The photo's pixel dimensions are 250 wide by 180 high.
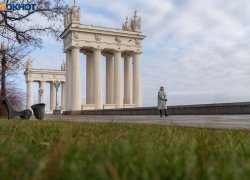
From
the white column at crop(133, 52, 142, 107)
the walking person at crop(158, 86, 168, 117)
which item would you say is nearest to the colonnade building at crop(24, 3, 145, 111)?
the white column at crop(133, 52, 142, 107)

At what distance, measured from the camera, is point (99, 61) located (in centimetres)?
4403

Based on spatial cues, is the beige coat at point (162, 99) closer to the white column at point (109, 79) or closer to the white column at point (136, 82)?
the white column at point (136, 82)

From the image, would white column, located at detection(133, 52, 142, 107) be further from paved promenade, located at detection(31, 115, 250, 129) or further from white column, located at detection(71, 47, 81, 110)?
paved promenade, located at detection(31, 115, 250, 129)

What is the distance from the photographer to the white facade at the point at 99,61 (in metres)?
42.7

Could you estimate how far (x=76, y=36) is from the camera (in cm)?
4225

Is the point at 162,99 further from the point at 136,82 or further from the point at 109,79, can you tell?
the point at 109,79

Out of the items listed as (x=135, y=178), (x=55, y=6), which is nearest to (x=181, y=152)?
(x=135, y=178)

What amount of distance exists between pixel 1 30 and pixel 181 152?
14080mm

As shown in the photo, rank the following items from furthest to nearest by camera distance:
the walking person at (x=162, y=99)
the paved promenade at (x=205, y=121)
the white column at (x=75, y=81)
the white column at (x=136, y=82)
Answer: the white column at (x=136, y=82) → the white column at (x=75, y=81) → the walking person at (x=162, y=99) → the paved promenade at (x=205, y=121)

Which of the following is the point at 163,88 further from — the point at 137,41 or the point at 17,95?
the point at 137,41

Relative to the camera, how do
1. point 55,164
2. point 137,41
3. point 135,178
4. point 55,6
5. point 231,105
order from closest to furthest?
1. point 135,178
2. point 55,164
3. point 55,6
4. point 231,105
5. point 137,41

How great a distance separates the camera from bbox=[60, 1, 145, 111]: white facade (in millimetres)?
42656

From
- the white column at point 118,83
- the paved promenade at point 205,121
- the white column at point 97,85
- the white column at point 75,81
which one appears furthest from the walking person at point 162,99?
the white column at point 118,83

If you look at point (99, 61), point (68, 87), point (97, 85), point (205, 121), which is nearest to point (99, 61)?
point (99, 61)
